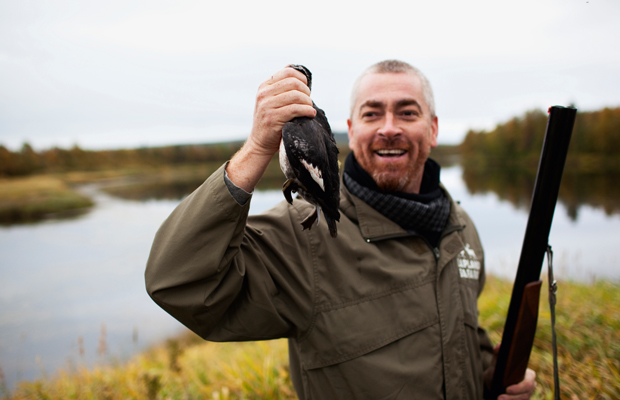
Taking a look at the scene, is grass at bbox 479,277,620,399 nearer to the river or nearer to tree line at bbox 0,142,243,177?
the river

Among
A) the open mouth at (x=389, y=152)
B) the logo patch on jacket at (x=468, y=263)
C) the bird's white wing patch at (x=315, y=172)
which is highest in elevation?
the open mouth at (x=389, y=152)

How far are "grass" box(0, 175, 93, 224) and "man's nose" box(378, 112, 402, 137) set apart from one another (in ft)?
137

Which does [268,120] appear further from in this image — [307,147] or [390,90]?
[390,90]

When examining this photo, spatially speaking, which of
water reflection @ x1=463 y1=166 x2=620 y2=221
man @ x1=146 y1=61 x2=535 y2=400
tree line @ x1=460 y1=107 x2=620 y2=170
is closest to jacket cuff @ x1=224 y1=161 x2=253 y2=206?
man @ x1=146 y1=61 x2=535 y2=400

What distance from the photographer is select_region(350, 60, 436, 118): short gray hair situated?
2686mm

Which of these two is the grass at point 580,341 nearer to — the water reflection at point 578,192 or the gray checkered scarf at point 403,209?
the gray checkered scarf at point 403,209

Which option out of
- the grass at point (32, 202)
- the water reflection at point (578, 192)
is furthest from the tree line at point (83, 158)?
the water reflection at point (578, 192)

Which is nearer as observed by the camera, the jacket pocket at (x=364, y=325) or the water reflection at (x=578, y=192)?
the jacket pocket at (x=364, y=325)

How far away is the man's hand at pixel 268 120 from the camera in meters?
1.54

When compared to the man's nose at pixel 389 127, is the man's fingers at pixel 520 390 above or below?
below

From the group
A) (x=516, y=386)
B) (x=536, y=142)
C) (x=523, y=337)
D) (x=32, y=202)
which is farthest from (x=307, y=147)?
(x=536, y=142)

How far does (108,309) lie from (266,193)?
1015 inches

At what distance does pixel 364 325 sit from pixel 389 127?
1.48m

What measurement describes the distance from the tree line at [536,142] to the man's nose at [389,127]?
2197 inches
